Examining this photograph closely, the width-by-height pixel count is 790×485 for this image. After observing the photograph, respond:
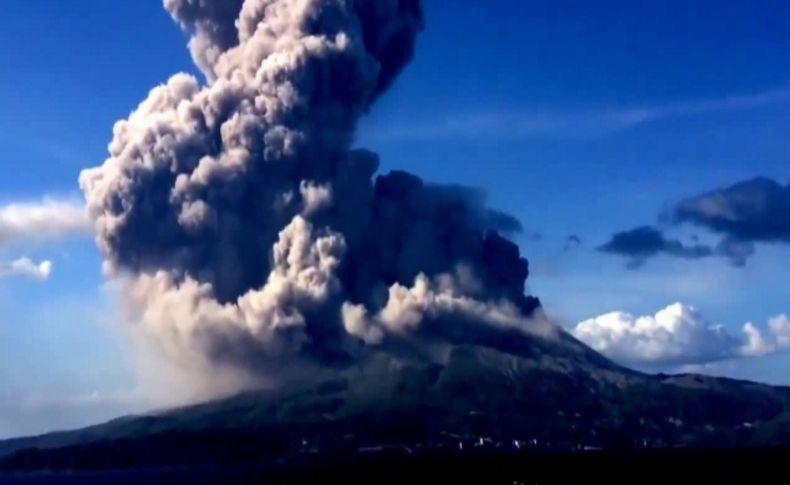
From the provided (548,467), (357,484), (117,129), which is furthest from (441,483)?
(117,129)

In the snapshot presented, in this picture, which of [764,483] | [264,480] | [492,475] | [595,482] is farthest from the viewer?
[264,480]

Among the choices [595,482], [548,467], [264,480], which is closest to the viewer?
[595,482]

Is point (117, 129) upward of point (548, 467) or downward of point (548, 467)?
upward

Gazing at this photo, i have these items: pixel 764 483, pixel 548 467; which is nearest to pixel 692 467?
pixel 548 467

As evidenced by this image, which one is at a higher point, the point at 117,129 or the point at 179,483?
the point at 117,129

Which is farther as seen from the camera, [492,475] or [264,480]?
[264,480]

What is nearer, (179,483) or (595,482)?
(595,482)

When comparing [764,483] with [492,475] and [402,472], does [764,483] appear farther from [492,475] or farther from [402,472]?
[402,472]

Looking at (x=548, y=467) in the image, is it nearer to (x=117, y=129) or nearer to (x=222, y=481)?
(x=222, y=481)

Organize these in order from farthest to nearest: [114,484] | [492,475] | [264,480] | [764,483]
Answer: [114,484] < [264,480] < [492,475] < [764,483]
